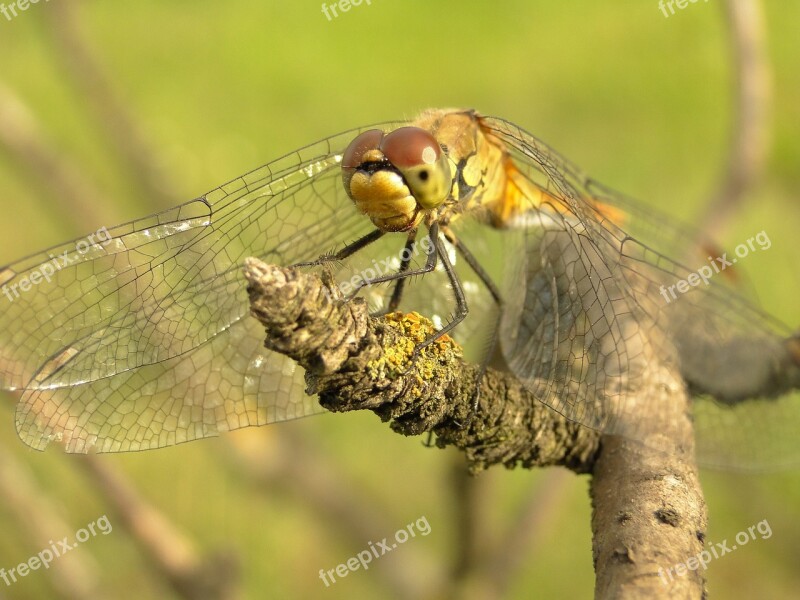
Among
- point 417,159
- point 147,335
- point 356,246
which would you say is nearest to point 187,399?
point 147,335

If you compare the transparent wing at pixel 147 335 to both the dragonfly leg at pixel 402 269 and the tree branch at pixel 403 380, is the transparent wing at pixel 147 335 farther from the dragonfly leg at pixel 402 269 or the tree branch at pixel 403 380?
the tree branch at pixel 403 380

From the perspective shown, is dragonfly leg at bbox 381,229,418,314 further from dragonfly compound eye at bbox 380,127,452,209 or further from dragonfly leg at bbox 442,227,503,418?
dragonfly compound eye at bbox 380,127,452,209

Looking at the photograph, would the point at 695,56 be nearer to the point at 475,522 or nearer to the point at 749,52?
the point at 749,52

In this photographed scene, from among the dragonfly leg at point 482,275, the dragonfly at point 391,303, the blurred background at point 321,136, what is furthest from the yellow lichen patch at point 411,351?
the blurred background at point 321,136

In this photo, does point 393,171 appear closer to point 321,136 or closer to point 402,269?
point 402,269

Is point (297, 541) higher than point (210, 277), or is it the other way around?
point (210, 277)

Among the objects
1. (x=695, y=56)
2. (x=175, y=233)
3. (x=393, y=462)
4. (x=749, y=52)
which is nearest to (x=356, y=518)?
(x=393, y=462)
